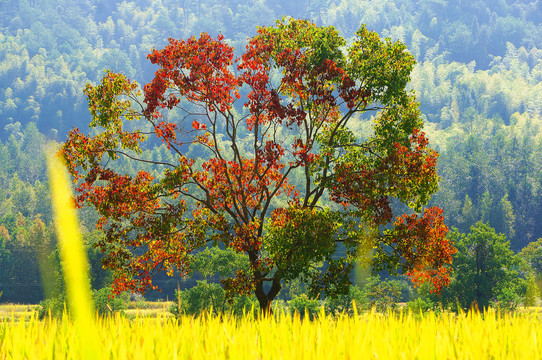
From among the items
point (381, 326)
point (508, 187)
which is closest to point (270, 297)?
point (381, 326)

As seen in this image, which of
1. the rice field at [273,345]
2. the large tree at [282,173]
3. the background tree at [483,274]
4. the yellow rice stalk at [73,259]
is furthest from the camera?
the background tree at [483,274]

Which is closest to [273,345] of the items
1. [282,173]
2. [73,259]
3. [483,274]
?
[282,173]

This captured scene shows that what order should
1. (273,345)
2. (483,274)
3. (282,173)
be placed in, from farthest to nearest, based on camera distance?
1. (483,274)
2. (282,173)
3. (273,345)

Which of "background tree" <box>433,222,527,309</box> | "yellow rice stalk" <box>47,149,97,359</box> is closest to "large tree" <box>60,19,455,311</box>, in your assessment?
"yellow rice stalk" <box>47,149,97,359</box>

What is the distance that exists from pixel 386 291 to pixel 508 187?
82804 mm

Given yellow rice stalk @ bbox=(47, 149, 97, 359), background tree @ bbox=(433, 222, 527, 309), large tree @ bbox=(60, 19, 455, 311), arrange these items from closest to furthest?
yellow rice stalk @ bbox=(47, 149, 97, 359)
large tree @ bbox=(60, 19, 455, 311)
background tree @ bbox=(433, 222, 527, 309)

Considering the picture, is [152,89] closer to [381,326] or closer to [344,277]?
[344,277]

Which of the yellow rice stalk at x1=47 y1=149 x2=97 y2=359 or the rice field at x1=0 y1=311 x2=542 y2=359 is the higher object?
the yellow rice stalk at x1=47 y1=149 x2=97 y2=359

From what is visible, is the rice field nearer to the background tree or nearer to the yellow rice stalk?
the yellow rice stalk

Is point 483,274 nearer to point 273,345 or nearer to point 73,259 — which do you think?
point 73,259

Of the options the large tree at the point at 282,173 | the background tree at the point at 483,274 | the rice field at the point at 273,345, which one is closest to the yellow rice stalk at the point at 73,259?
the rice field at the point at 273,345

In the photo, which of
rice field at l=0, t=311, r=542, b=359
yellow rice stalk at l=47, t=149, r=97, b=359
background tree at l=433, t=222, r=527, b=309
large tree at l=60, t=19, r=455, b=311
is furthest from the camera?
background tree at l=433, t=222, r=527, b=309

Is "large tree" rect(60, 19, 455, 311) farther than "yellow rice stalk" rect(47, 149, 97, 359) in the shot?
Yes

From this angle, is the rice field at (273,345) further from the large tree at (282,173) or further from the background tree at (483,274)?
the background tree at (483,274)
